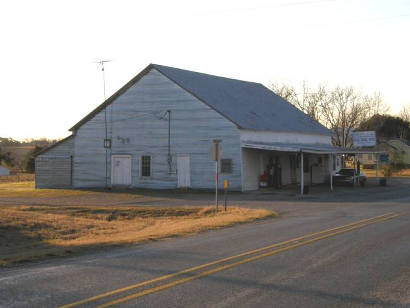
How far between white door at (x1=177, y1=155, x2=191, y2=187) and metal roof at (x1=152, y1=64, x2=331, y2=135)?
152 inches

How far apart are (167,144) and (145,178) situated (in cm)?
281

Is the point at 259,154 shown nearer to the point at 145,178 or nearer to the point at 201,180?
the point at 201,180

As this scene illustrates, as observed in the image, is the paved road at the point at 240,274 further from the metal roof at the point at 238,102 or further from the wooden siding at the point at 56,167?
the wooden siding at the point at 56,167

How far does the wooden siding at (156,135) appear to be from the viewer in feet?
116

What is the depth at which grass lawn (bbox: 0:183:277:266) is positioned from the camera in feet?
47.3

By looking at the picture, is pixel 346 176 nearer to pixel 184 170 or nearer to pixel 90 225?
pixel 184 170

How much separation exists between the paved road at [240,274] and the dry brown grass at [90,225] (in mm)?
1916

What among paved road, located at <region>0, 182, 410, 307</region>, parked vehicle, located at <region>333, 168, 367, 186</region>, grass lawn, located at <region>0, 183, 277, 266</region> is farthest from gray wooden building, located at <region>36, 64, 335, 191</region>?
paved road, located at <region>0, 182, 410, 307</region>

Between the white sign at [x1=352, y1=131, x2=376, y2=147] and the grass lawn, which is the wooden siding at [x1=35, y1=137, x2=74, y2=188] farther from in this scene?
the white sign at [x1=352, y1=131, x2=376, y2=147]

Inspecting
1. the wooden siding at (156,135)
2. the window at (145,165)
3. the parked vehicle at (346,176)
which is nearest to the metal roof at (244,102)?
A: the wooden siding at (156,135)

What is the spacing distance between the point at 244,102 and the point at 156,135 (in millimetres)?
7618

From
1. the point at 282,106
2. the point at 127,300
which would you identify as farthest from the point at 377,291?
the point at 282,106

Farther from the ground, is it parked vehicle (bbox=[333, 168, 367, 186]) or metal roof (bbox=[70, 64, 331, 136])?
metal roof (bbox=[70, 64, 331, 136])

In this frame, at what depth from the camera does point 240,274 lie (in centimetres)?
910
